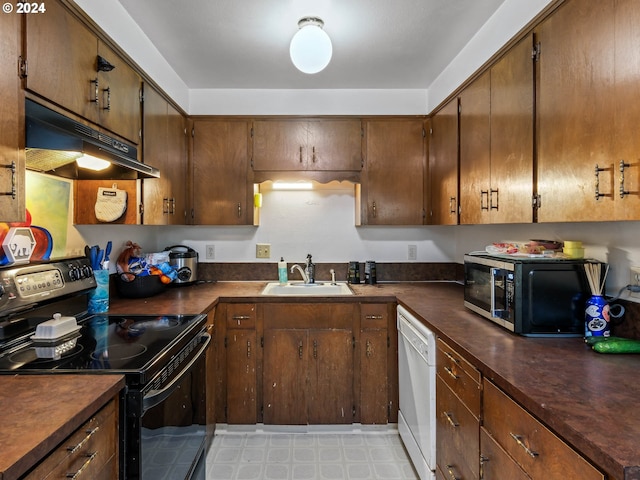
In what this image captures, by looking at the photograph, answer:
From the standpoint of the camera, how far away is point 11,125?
106 centimetres

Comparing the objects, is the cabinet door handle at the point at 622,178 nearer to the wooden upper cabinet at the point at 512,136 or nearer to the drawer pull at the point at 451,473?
the wooden upper cabinet at the point at 512,136

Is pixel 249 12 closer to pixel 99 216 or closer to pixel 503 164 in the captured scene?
pixel 99 216

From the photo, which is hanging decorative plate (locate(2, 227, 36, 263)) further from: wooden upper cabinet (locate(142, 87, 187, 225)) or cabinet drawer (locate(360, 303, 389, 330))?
cabinet drawer (locate(360, 303, 389, 330))

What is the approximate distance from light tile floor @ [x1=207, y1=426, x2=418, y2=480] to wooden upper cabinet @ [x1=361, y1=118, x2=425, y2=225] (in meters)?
1.49

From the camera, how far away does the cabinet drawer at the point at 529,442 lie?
802 millimetres

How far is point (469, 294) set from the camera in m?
1.89

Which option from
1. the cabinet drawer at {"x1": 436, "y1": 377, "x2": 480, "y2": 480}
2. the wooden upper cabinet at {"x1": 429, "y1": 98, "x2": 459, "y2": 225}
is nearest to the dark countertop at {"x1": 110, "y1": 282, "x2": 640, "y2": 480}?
the cabinet drawer at {"x1": 436, "y1": 377, "x2": 480, "y2": 480}

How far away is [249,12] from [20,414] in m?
1.85

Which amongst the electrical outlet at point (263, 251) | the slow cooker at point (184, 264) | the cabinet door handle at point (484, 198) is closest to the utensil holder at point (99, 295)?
the slow cooker at point (184, 264)

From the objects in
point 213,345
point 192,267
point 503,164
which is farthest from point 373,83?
point 213,345

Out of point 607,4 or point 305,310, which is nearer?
point 607,4

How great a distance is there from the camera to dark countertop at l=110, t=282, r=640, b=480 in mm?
740

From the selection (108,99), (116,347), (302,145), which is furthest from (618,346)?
(108,99)

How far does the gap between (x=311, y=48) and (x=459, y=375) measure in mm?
1587
